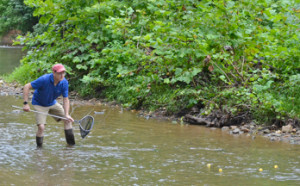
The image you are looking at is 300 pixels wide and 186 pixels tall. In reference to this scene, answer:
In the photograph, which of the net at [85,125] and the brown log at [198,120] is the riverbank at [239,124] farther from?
the net at [85,125]

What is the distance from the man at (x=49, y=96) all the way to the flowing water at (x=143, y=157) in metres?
0.40

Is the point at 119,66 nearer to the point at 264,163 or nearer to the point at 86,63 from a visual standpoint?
the point at 86,63

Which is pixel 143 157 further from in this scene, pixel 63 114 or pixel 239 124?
pixel 239 124

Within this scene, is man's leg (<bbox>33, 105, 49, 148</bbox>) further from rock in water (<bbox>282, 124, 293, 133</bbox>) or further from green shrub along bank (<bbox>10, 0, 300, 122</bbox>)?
rock in water (<bbox>282, 124, 293, 133</bbox>)

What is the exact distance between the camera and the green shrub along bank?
10305 mm

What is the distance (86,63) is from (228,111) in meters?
5.63

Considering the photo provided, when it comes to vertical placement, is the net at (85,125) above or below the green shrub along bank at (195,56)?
below

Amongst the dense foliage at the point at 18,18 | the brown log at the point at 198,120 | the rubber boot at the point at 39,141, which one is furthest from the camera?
the dense foliage at the point at 18,18

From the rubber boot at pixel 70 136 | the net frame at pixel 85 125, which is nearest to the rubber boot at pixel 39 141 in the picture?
the rubber boot at pixel 70 136

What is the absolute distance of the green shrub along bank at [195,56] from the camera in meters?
10.3

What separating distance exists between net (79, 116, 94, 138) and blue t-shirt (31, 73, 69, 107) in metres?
0.60

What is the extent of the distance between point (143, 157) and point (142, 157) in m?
0.02

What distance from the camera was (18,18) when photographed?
164 feet

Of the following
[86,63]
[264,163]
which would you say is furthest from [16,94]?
[264,163]
